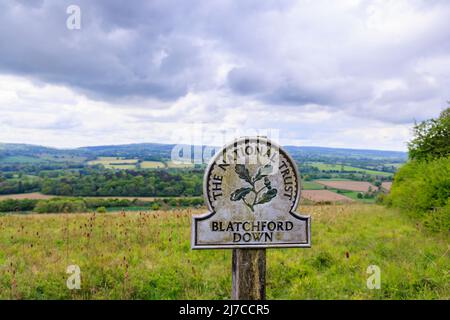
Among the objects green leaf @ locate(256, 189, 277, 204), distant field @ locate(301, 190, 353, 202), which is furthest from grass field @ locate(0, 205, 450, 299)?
distant field @ locate(301, 190, 353, 202)

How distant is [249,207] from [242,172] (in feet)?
1.45

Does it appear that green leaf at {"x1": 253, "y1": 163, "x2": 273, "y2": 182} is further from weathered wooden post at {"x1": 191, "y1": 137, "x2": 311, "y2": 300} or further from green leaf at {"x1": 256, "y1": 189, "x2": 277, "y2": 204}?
green leaf at {"x1": 256, "y1": 189, "x2": 277, "y2": 204}

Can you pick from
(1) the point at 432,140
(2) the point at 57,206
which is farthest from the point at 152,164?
(1) the point at 432,140

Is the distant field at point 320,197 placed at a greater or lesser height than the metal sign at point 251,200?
lesser

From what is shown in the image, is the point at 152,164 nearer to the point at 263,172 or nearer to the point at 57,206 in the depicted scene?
the point at 57,206

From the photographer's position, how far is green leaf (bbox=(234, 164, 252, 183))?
381 cm

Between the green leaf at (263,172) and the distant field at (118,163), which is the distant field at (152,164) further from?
the green leaf at (263,172)

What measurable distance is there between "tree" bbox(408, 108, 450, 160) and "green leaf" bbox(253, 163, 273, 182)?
16.0 m

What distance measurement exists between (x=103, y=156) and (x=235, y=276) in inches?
1701

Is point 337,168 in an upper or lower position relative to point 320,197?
upper

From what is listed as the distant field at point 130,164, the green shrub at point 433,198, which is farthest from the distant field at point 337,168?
the green shrub at point 433,198

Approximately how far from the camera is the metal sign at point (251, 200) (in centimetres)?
380

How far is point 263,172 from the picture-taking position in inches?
152

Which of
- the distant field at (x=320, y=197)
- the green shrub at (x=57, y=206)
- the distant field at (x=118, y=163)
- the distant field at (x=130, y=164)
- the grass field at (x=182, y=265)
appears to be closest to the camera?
the grass field at (x=182, y=265)
